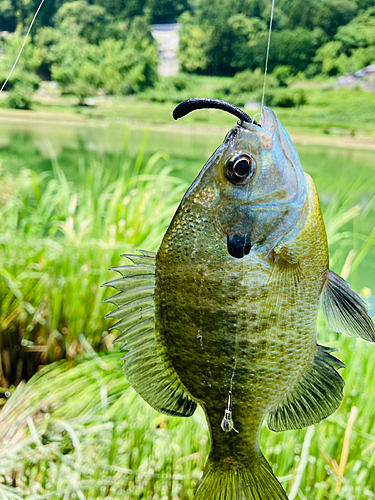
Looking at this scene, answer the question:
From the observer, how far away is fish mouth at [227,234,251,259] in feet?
1.31

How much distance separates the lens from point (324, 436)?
1.01 meters

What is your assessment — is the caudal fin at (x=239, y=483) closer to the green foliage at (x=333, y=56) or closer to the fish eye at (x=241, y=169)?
the fish eye at (x=241, y=169)

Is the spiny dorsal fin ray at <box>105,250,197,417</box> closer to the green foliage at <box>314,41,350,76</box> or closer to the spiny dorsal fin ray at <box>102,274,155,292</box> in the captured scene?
the spiny dorsal fin ray at <box>102,274,155,292</box>

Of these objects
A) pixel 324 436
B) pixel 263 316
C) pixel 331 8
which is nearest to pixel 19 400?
pixel 324 436

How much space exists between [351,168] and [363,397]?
11.7 ft

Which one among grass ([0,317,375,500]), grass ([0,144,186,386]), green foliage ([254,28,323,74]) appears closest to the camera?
grass ([0,317,375,500])

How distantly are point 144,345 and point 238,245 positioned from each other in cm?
16

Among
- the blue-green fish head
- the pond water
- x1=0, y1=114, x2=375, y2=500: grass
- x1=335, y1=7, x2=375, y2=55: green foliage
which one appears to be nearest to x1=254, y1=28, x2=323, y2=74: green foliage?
x1=335, y1=7, x2=375, y2=55: green foliage

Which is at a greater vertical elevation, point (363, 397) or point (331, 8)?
point (331, 8)

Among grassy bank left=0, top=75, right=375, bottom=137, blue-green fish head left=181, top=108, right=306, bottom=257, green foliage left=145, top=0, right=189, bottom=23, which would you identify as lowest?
grassy bank left=0, top=75, right=375, bottom=137

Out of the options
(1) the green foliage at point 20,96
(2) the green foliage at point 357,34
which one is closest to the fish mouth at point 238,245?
(2) the green foliage at point 357,34

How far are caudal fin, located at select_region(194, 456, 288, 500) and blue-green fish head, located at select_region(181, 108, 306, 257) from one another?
24cm

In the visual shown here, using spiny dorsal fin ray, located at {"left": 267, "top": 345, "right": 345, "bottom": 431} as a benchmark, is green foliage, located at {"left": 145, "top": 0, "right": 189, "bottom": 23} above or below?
above

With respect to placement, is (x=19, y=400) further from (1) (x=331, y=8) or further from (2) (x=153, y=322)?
(1) (x=331, y=8)
